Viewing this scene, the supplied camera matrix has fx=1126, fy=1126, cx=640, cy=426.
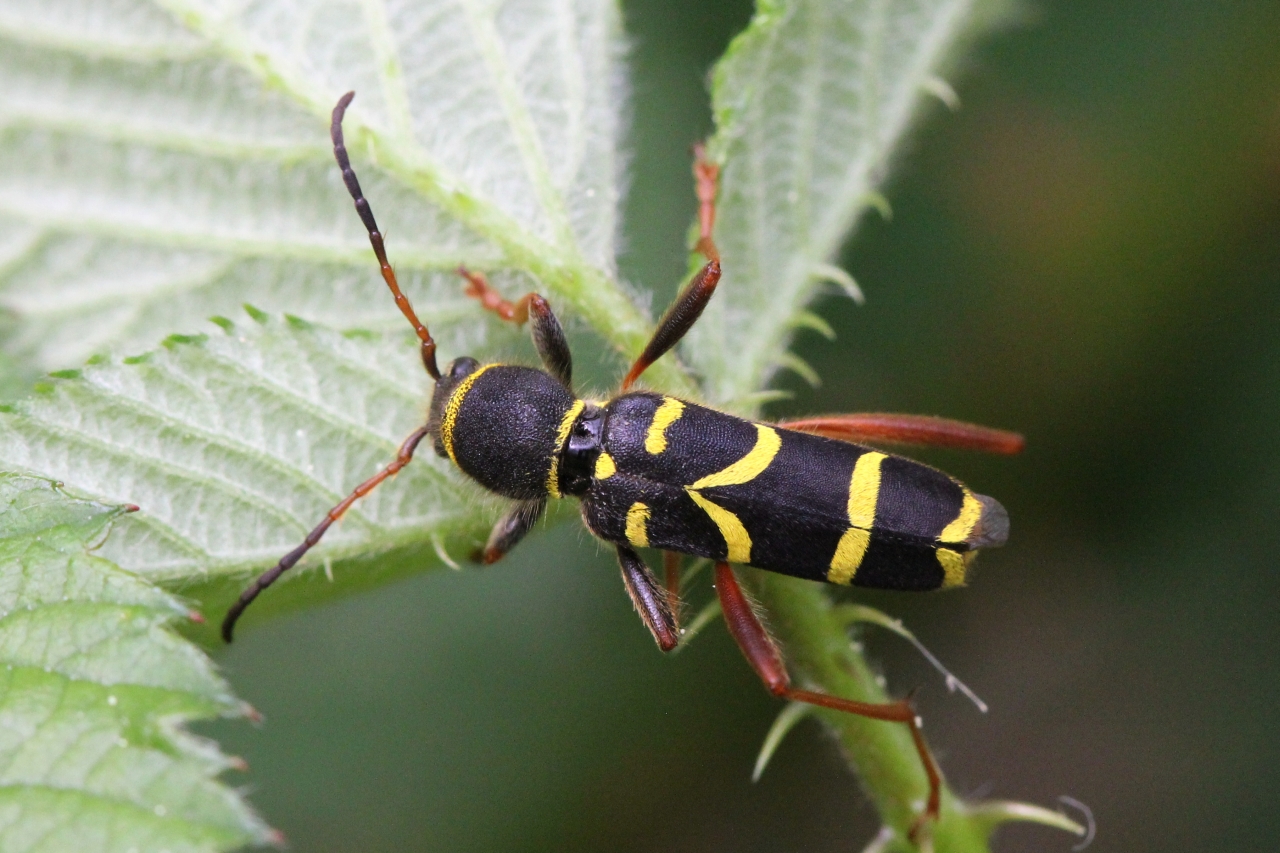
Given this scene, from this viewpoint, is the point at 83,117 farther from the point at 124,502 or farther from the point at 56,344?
the point at 124,502

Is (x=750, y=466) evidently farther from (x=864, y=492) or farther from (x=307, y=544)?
(x=307, y=544)

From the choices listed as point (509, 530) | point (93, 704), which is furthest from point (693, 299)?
Answer: point (93, 704)

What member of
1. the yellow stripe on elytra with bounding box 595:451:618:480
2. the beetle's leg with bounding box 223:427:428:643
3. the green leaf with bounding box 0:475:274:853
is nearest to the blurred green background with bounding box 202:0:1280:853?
the yellow stripe on elytra with bounding box 595:451:618:480

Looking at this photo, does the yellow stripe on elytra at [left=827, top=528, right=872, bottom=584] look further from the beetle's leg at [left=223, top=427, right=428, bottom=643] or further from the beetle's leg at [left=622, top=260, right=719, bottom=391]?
the beetle's leg at [left=223, top=427, right=428, bottom=643]

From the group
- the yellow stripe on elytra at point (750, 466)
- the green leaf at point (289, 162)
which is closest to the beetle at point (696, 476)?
the yellow stripe on elytra at point (750, 466)

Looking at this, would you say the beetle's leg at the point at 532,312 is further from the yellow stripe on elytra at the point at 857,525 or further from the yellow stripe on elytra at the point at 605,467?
the yellow stripe on elytra at the point at 857,525

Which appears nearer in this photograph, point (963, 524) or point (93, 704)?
point (93, 704)
